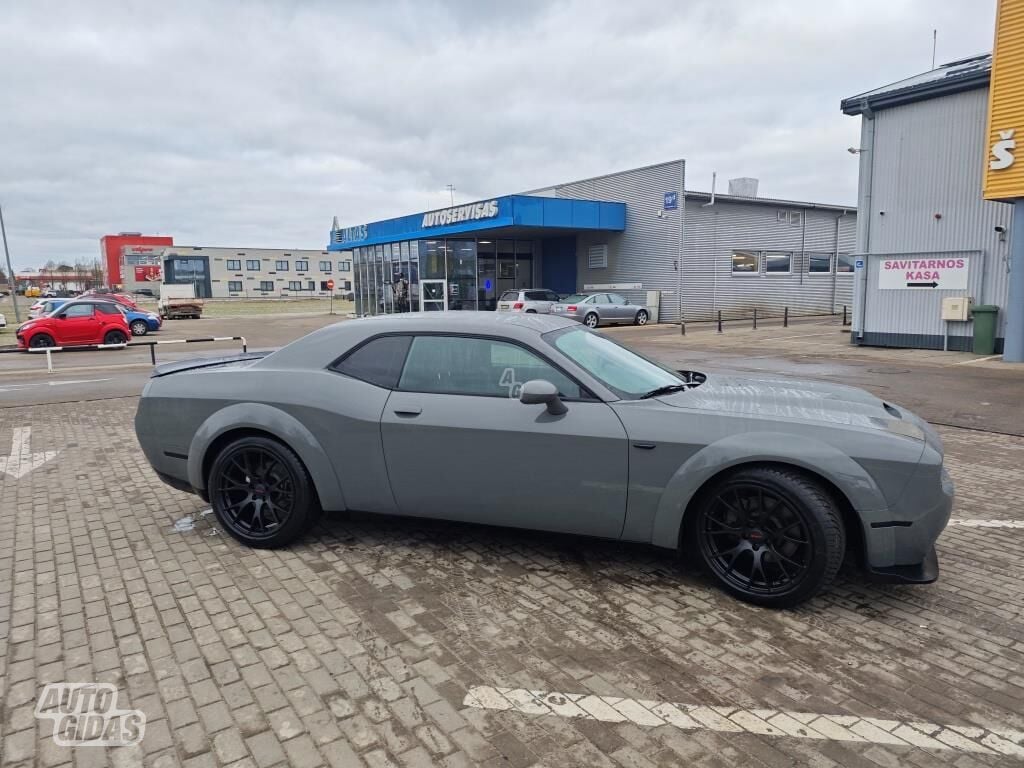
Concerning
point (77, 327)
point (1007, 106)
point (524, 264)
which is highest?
point (1007, 106)

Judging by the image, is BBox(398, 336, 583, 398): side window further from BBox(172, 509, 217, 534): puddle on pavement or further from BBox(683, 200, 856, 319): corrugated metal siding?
BBox(683, 200, 856, 319): corrugated metal siding

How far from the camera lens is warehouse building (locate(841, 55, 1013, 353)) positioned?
15797 mm

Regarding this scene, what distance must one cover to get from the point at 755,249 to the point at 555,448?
32.1 metres

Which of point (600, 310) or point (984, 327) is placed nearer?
point (984, 327)

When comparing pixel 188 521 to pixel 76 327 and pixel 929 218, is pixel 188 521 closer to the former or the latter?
pixel 929 218

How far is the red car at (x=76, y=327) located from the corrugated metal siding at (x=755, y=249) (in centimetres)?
2221

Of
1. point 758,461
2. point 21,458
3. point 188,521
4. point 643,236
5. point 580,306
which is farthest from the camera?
point 643,236

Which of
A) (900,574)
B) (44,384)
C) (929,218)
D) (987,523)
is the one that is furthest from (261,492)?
(929,218)

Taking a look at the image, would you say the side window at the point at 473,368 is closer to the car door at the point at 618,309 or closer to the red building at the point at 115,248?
the car door at the point at 618,309

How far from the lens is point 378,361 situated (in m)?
4.25

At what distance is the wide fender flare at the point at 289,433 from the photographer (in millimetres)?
4172

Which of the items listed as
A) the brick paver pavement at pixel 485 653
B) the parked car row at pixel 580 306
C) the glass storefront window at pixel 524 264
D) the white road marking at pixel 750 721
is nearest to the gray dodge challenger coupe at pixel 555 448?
the brick paver pavement at pixel 485 653

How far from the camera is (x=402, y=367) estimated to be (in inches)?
165

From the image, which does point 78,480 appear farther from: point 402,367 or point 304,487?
point 402,367
